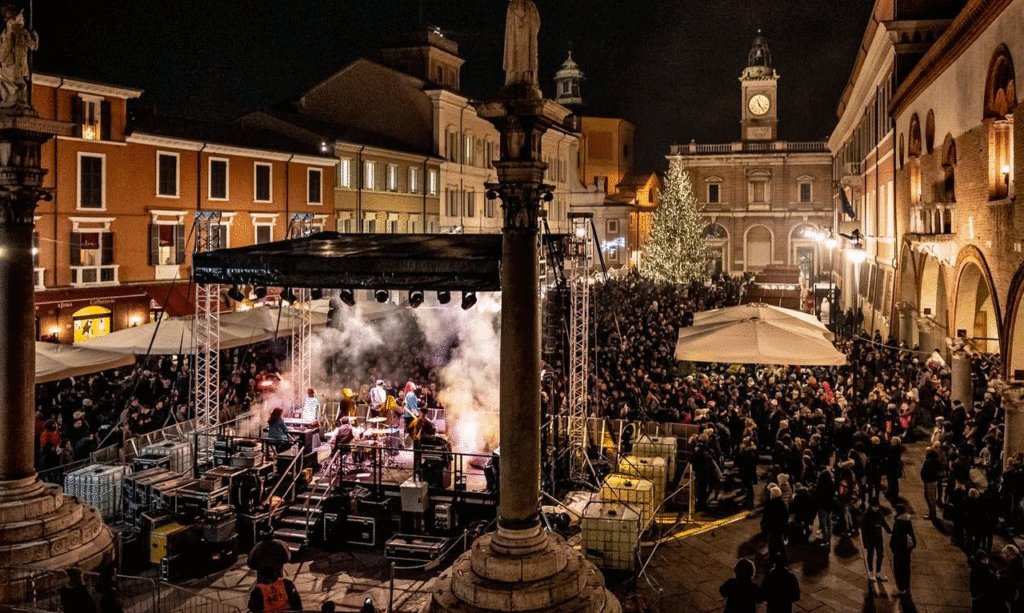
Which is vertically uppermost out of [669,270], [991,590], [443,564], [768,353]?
[669,270]

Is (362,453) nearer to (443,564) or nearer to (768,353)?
(443,564)

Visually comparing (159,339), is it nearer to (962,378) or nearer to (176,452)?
(176,452)

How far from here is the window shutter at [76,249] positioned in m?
26.8

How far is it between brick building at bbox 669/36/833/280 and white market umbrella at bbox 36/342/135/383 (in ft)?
179

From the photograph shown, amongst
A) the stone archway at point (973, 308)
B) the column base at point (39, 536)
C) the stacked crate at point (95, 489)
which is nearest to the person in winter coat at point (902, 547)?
the stone archway at point (973, 308)

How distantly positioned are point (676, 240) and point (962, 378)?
37705 millimetres

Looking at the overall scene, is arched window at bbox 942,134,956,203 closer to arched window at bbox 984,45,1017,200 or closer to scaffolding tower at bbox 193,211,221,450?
arched window at bbox 984,45,1017,200

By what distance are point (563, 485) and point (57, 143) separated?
19996mm

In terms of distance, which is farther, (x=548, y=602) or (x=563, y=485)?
(x=563, y=485)

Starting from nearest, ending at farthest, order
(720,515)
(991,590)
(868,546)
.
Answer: (991,590)
(868,546)
(720,515)

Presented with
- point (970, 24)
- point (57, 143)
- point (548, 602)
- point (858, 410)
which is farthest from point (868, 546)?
point (57, 143)

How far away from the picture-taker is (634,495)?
12.6m

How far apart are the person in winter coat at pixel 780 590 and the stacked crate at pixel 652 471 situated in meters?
4.78

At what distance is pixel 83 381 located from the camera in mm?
20984
